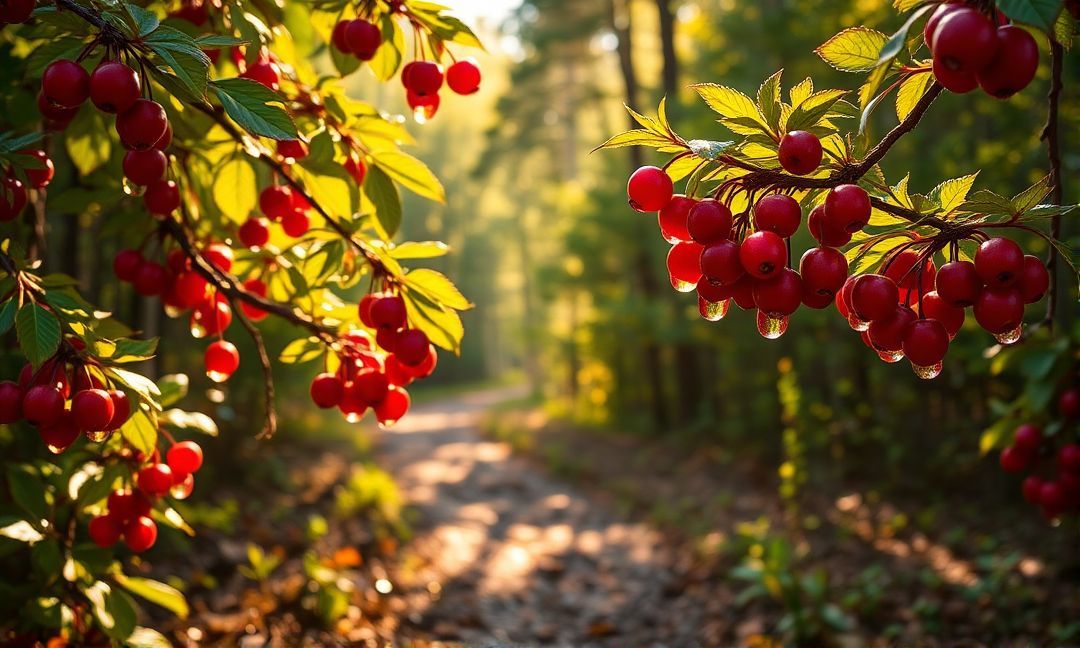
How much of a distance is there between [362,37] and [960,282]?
1.39 m

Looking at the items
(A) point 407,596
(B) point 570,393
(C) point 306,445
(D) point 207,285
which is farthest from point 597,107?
(D) point 207,285

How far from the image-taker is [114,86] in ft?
3.97

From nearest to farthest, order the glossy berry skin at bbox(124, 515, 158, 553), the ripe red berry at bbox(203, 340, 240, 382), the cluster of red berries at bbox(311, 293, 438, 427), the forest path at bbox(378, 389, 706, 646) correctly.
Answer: the cluster of red berries at bbox(311, 293, 438, 427) < the glossy berry skin at bbox(124, 515, 158, 553) < the ripe red berry at bbox(203, 340, 240, 382) < the forest path at bbox(378, 389, 706, 646)

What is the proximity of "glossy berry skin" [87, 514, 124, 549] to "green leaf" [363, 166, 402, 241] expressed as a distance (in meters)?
0.98

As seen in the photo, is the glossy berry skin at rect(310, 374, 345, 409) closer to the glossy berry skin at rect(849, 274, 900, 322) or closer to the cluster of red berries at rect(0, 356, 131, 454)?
the cluster of red berries at rect(0, 356, 131, 454)

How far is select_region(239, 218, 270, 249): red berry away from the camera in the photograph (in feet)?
6.56

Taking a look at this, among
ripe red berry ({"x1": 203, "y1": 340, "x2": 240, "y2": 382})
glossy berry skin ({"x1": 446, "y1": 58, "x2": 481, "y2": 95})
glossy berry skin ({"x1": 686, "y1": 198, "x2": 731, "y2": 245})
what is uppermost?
glossy berry skin ({"x1": 446, "y1": 58, "x2": 481, "y2": 95})

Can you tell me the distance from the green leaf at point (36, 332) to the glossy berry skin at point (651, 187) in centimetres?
109

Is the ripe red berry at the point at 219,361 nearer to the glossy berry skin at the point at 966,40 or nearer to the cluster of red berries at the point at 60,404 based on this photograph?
the cluster of red berries at the point at 60,404

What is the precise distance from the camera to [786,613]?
375 cm

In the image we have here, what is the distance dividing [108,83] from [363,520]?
15.9ft

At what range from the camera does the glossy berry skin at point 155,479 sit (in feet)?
5.71

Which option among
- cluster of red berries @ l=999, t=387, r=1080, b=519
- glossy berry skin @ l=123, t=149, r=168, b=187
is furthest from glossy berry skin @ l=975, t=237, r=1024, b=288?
cluster of red berries @ l=999, t=387, r=1080, b=519

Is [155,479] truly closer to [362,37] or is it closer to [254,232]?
[254,232]
